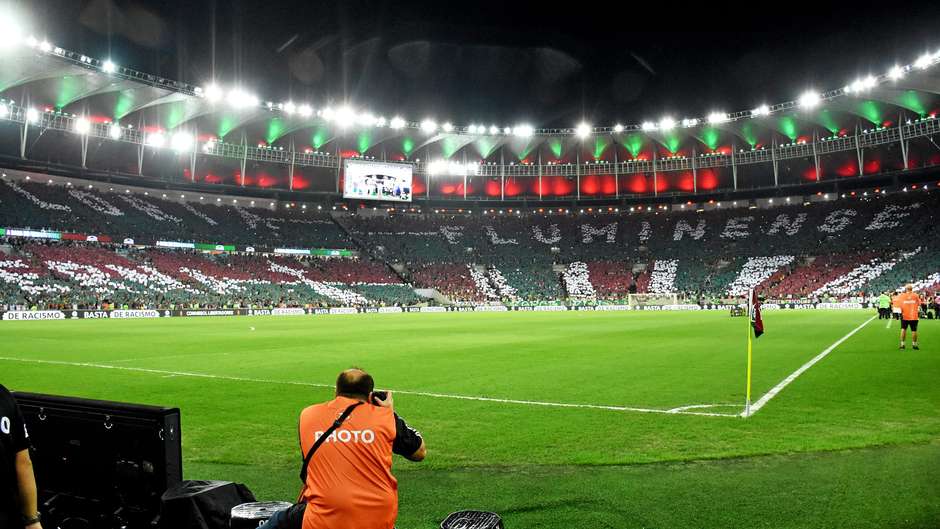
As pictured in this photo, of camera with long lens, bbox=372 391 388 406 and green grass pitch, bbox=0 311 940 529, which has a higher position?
camera with long lens, bbox=372 391 388 406

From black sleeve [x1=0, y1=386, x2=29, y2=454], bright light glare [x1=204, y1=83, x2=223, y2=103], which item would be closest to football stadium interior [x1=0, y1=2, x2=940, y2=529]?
black sleeve [x1=0, y1=386, x2=29, y2=454]

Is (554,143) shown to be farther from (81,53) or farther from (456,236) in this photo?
(81,53)

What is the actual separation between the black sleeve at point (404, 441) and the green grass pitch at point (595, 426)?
187cm

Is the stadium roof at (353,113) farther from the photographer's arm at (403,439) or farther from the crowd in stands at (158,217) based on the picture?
the photographer's arm at (403,439)

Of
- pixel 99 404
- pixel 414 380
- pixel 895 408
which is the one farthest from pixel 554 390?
pixel 99 404

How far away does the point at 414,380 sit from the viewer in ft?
45.9

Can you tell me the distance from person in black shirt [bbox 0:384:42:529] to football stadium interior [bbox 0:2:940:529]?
3.72 feet

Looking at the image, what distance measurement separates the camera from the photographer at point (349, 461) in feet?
11.7

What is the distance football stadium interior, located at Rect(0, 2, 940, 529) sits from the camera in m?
7.05

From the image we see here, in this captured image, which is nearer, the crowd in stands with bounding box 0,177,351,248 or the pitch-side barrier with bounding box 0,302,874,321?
the pitch-side barrier with bounding box 0,302,874,321

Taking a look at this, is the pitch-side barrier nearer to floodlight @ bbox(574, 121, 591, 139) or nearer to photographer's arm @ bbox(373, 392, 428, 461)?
floodlight @ bbox(574, 121, 591, 139)

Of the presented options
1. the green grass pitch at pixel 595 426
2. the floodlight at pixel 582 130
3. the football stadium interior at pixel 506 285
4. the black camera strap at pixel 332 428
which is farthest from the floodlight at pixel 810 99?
the black camera strap at pixel 332 428

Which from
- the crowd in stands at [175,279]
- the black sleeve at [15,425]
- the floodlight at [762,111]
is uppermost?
the floodlight at [762,111]

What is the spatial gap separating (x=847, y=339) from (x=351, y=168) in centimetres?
5132
